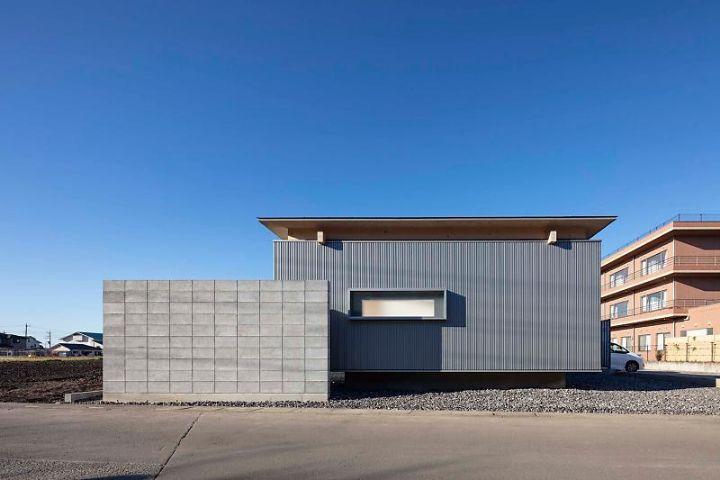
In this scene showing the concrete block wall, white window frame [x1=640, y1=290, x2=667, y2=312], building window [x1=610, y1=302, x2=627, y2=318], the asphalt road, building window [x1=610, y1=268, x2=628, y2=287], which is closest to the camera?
the asphalt road

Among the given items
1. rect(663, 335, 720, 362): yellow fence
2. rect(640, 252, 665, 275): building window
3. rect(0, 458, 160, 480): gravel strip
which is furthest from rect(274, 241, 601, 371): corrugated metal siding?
rect(640, 252, 665, 275): building window

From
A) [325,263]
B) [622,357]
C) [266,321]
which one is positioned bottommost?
[622,357]

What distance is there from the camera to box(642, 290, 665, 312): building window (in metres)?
37.8

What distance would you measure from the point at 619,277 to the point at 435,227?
41890 mm

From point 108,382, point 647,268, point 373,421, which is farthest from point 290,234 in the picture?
point 647,268

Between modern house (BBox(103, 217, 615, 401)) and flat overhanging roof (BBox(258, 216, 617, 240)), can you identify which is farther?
flat overhanging roof (BBox(258, 216, 617, 240))

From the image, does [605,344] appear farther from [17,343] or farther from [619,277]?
[17,343]

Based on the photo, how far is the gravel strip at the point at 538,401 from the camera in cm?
999

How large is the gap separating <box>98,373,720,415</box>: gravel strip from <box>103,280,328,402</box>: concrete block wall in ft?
1.68

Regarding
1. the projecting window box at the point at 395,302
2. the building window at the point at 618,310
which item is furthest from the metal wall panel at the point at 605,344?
the building window at the point at 618,310

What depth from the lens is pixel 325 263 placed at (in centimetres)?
1298

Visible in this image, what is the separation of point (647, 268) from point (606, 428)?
3841 cm

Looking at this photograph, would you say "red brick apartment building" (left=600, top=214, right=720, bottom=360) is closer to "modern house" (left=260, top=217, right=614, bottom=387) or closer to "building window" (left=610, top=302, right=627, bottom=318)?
"building window" (left=610, top=302, right=627, bottom=318)

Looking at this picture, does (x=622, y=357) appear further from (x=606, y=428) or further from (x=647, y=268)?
(x=647, y=268)
